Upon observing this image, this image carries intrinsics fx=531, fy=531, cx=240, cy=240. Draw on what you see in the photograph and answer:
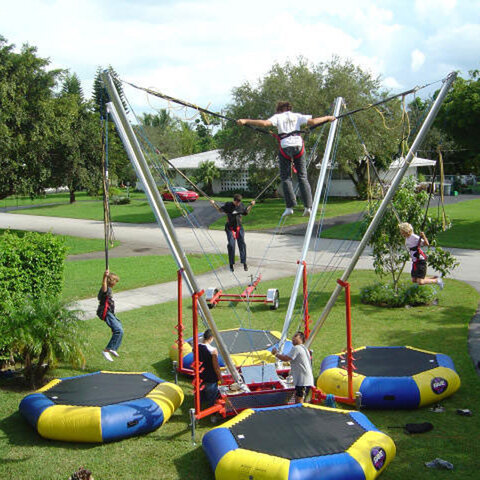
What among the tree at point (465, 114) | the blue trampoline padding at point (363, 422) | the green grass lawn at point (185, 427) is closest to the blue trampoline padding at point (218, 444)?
the green grass lawn at point (185, 427)

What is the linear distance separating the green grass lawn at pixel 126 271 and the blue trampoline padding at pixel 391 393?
33.9ft

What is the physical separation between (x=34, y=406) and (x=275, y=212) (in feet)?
100.0

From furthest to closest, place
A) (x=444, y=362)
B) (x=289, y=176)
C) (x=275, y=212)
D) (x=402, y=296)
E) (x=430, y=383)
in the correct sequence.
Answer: (x=275, y=212), (x=402, y=296), (x=289, y=176), (x=444, y=362), (x=430, y=383)

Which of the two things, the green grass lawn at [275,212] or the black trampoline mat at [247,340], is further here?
the green grass lawn at [275,212]

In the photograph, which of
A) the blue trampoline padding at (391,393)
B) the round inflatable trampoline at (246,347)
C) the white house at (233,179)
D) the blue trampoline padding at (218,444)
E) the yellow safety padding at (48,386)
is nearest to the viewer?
the blue trampoline padding at (218,444)

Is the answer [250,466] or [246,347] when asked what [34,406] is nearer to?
[250,466]

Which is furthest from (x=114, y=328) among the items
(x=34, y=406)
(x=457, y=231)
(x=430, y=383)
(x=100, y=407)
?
(x=457, y=231)

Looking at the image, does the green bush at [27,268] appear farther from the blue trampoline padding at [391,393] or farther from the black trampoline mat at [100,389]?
the blue trampoline padding at [391,393]

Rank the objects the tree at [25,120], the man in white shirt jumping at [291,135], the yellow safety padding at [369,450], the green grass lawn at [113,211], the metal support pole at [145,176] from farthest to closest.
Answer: the green grass lawn at [113,211] → the tree at [25,120] → the man in white shirt jumping at [291,135] → the metal support pole at [145,176] → the yellow safety padding at [369,450]

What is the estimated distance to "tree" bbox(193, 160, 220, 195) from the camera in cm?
5129

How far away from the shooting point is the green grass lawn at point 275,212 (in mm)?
34000

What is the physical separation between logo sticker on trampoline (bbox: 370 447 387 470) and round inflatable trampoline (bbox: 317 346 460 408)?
2.00 metres

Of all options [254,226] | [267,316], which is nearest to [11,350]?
[267,316]

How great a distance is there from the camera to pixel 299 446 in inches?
263
